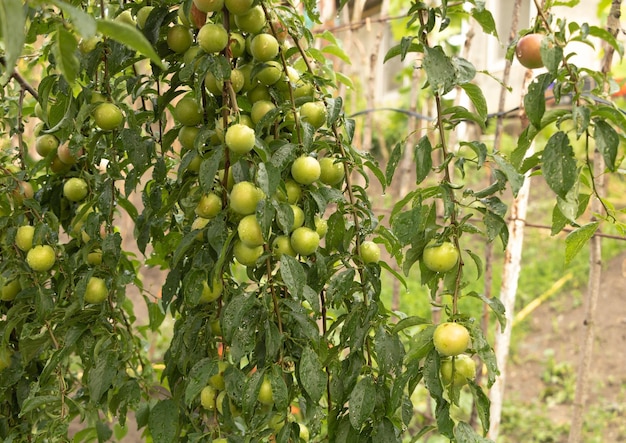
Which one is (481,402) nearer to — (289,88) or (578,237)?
(578,237)

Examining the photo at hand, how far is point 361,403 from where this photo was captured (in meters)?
0.78

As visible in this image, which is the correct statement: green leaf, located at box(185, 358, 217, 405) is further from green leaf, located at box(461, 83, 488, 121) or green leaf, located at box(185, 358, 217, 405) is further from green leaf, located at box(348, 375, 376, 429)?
green leaf, located at box(461, 83, 488, 121)

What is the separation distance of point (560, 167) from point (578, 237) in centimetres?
17

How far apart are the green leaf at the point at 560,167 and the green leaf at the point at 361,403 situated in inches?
12.6

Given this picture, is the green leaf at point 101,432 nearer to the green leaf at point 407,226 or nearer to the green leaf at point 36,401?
the green leaf at point 36,401

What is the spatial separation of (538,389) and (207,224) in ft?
8.61

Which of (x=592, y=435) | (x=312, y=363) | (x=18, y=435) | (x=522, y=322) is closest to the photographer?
(x=312, y=363)

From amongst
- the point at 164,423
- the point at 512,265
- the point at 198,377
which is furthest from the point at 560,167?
the point at 512,265

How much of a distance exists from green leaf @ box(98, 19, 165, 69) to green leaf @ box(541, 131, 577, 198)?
40cm

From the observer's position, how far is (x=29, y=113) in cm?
121

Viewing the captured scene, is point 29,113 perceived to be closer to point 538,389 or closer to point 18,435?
point 18,435

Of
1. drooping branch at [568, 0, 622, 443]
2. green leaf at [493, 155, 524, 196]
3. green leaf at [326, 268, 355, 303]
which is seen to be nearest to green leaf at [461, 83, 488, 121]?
green leaf at [493, 155, 524, 196]

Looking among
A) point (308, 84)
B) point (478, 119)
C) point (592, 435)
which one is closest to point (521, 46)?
point (478, 119)

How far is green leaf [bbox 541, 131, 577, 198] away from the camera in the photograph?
0.65 meters
